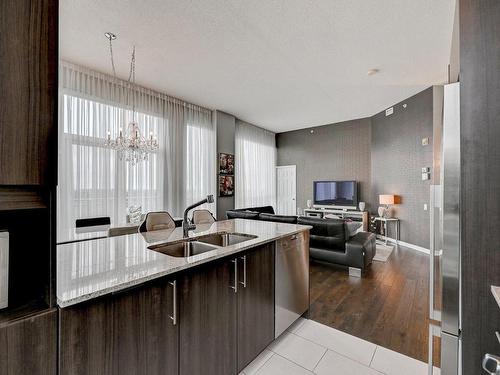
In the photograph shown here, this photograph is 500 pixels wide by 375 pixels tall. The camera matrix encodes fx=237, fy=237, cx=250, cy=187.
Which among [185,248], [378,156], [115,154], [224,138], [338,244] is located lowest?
[338,244]

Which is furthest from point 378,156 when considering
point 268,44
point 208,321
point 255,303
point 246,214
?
point 208,321

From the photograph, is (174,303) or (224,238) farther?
(224,238)

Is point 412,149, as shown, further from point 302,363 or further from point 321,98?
point 302,363

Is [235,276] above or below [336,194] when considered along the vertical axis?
below

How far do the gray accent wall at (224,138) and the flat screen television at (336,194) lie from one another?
2804 millimetres

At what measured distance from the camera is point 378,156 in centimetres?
615

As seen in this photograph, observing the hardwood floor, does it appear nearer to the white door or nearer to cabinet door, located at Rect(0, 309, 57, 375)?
cabinet door, located at Rect(0, 309, 57, 375)

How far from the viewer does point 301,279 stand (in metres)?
2.22

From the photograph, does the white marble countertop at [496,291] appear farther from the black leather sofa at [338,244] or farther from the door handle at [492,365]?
the black leather sofa at [338,244]

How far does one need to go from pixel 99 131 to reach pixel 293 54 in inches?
126

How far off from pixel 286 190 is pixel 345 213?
2.22 m

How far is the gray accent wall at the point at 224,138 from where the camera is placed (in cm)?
568

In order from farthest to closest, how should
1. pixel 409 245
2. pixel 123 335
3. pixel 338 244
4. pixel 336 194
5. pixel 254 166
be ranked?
pixel 254 166, pixel 336 194, pixel 409 245, pixel 338 244, pixel 123 335

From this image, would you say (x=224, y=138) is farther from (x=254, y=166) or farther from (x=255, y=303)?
(x=255, y=303)
